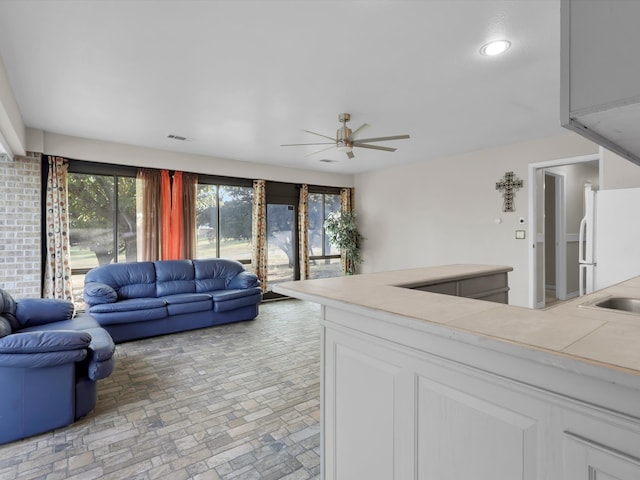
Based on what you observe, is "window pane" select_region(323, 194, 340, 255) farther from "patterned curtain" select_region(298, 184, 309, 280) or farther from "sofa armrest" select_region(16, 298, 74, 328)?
"sofa armrest" select_region(16, 298, 74, 328)

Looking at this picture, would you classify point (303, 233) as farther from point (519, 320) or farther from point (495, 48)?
point (519, 320)

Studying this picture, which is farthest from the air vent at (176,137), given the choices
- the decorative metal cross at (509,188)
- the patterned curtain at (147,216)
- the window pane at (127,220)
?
the decorative metal cross at (509,188)

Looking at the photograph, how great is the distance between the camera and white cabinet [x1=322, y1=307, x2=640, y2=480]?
2.43 feet

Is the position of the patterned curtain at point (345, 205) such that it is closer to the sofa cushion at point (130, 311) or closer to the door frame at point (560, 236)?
the door frame at point (560, 236)

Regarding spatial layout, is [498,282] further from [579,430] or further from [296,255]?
[296,255]

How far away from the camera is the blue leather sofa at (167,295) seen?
412 centimetres

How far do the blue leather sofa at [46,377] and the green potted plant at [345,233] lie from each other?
4.99 metres

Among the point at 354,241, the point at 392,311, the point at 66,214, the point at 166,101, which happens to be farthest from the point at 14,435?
the point at 354,241

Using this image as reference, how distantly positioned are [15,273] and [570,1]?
5.60m

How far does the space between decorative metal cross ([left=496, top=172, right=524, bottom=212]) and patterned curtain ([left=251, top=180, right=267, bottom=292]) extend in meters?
4.00

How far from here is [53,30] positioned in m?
2.19

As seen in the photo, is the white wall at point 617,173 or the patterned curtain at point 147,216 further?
the patterned curtain at point 147,216

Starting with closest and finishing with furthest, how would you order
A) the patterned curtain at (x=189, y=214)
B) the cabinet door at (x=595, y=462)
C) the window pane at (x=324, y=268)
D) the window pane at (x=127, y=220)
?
the cabinet door at (x=595, y=462)
the window pane at (x=127, y=220)
the patterned curtain at (x=189, y=214)
the window pane at (x=324, y=268)

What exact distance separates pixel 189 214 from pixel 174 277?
3.57 ft
